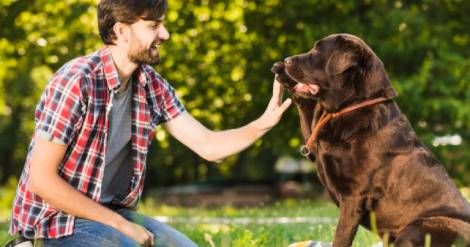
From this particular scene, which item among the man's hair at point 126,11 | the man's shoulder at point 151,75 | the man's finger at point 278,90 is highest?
the man's hair at point 126,11

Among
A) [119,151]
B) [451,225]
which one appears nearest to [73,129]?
[119,151]

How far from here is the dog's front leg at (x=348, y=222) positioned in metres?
4.12

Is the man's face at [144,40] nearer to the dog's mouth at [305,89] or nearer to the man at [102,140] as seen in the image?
the man at [102,140]

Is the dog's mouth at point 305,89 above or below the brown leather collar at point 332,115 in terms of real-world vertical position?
above

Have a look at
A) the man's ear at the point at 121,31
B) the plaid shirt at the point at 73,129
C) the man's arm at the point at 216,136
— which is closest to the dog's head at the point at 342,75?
the man's arm at the point at 216,136

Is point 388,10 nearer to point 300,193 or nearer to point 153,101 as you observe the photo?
point 300,193

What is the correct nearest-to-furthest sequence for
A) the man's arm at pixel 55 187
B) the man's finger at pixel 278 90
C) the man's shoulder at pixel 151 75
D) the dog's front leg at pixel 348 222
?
the man's arm at pixel 55 187 → the dog's front leg at pixel 348 222 → the man's finger at pixel 278 90 → the man's shoulder at pixel 151 75

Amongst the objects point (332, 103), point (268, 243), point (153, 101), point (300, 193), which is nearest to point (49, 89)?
point (153, 101)

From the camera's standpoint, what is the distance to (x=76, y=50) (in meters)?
15.0

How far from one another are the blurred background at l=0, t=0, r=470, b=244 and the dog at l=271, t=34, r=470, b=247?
969 cm

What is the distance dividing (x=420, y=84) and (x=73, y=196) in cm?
1090

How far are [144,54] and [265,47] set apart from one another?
37.6 ft

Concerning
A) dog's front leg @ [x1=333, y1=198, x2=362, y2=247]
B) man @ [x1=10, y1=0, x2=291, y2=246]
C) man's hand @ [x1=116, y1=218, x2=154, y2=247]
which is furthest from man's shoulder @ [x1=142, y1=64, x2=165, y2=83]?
dog's front leg @ [x1=333, y1=198, x2=362, y2=247]

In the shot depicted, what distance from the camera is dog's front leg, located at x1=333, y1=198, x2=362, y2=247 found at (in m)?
4.12
